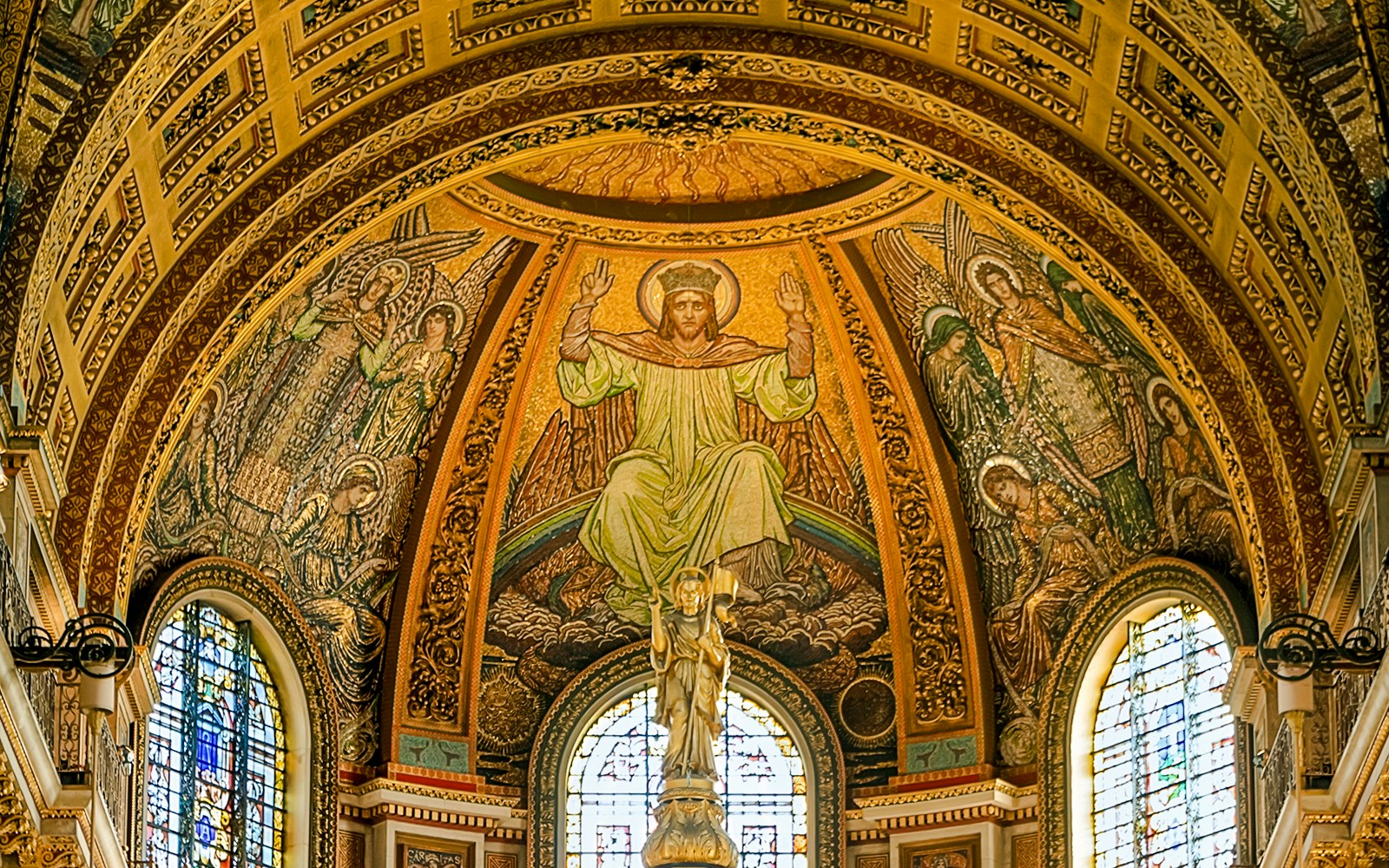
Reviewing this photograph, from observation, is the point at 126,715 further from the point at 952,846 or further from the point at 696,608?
the point at 952,846

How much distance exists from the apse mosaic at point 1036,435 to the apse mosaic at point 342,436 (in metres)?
4.06

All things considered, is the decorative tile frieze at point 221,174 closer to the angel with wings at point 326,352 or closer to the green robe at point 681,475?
the angel with wings at point 326,352

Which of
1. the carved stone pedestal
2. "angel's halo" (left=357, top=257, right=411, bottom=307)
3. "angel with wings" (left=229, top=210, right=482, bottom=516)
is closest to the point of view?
the carved stone pedestal

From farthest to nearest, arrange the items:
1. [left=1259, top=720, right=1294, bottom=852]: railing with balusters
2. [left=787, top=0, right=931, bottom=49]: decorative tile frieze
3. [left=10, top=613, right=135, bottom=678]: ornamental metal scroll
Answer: [left=787, top=0, right=931, bottom=49]: decorative tile frieze → [left=1259, top=720, right=1294, bottom=852]: railing with balusters → [left=10, top=613, right=135, bottom=678]: ornamental metal scroll

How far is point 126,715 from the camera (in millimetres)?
26781

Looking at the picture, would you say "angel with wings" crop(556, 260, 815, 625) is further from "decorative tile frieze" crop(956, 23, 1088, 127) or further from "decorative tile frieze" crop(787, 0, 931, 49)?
"decorative tile frieze" crop(956, 23, 1088, 127)

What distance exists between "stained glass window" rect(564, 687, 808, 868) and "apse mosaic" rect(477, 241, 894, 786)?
0.60 m

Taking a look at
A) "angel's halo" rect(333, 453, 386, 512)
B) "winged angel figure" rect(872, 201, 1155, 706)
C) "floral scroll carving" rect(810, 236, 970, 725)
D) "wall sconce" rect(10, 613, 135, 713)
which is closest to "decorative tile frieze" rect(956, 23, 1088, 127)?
"winged angel figure" rect(872, 201, 1155, 706)

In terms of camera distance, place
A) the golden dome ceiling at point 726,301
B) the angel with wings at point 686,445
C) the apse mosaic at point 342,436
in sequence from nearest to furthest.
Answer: the golden dome ceiling at point 726,301
the apse mosaic at point 342,436
the angel with wings at point 686,445

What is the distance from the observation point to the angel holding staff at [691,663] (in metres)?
28.4

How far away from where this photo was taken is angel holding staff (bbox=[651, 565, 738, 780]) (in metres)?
28.4

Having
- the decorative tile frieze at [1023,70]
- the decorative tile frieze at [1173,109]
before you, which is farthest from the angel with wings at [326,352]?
the decorative tile frieze at [1173,109]

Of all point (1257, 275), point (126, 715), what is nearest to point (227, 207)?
point (126, 715)

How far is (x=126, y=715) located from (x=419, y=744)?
4.45m
